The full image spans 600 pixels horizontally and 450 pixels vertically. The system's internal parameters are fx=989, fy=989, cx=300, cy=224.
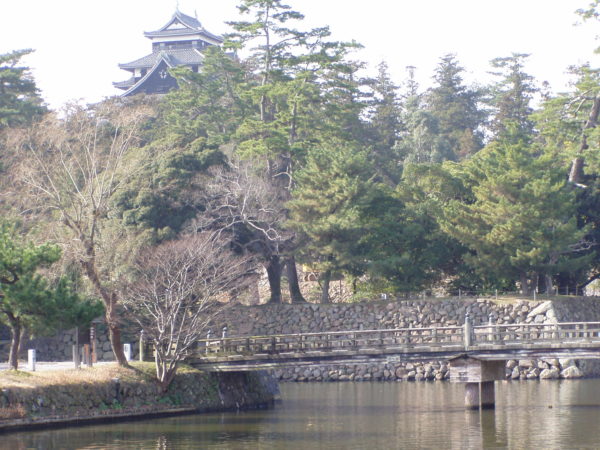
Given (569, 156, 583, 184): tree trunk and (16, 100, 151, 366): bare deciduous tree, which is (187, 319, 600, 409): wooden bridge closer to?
(16, 100, 151, 366): bare deciduous tree

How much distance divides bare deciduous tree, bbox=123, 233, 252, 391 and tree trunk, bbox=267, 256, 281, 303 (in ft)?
22.8

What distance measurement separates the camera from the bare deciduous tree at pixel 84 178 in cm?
3203

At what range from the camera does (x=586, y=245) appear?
1903 inches

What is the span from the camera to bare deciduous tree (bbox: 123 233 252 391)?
32.8 metres

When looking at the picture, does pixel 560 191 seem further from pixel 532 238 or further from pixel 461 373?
pixel 461 373

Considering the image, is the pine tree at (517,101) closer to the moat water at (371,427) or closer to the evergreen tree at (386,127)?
the evergreen tree at (386,127)

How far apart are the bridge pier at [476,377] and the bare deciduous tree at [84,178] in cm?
1107

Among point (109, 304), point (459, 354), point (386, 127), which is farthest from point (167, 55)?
point (459, 354)

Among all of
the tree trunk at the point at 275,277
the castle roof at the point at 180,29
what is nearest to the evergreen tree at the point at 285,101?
the tree trunk at the point at 275,277

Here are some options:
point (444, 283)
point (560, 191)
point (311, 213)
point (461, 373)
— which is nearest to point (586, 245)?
point (560, 191)

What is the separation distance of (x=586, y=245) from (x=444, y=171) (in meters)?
7.82

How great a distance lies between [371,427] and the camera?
2898 centimetres

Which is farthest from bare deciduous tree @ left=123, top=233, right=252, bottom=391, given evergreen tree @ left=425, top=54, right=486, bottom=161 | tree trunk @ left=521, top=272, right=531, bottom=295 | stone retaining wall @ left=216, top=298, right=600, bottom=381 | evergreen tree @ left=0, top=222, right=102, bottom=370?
evergreen tree @ left=425, top=54, right=486, bottom=161

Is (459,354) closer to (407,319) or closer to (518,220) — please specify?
(518,220)
